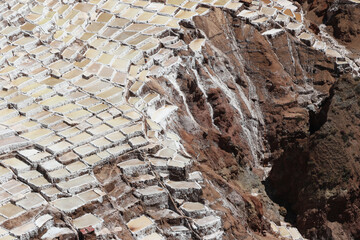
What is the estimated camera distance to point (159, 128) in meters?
21.1

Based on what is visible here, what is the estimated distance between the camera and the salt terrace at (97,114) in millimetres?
17656

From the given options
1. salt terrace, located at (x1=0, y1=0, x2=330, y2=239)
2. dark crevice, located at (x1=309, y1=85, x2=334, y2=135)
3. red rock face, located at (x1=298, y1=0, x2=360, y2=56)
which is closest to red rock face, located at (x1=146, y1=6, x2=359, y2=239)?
dark crevice, located at (x1=309, y1=85, x2=334, y2=135)

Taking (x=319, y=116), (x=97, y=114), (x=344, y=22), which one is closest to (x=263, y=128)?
(x=319, y=116)

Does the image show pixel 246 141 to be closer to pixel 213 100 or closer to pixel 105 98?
pixel 213 100

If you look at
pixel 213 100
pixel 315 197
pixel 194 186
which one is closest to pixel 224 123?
pixel 213 100

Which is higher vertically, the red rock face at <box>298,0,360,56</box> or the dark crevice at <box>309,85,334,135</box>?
the red rock face at <box>298,0,360,56</box>

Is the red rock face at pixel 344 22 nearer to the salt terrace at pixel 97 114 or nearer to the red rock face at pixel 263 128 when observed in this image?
the salt terrace at pixel 97 114

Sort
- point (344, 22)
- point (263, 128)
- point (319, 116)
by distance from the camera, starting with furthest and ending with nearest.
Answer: point (344, 22), point (263, 128), point (319, 116)

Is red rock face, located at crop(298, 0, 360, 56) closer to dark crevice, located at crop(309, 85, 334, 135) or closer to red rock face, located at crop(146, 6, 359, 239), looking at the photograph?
red rock face, located at crop(146, 6, 359, 239)

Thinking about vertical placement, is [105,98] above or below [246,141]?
above

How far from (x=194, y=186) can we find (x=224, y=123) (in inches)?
239

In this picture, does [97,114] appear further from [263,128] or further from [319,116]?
[319,116]

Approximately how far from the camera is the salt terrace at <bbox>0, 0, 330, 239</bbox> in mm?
17656

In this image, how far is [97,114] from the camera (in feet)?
69.1
